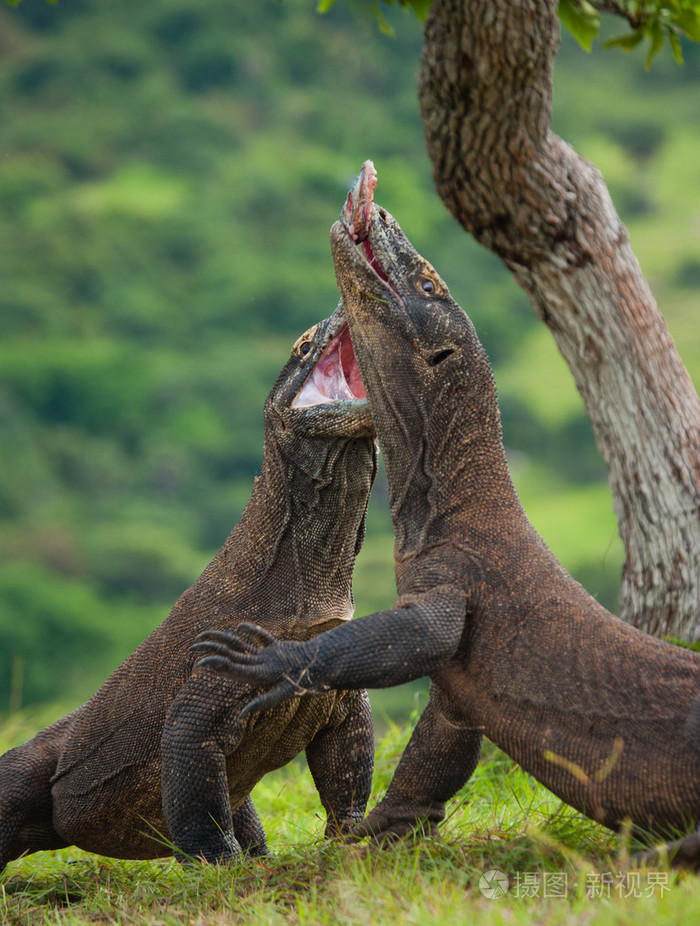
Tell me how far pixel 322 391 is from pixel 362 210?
0.78 m

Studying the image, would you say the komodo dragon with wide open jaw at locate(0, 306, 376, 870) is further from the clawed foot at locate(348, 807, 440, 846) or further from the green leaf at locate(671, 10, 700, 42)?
the green leaf at locate(671, 10, 700, 42)

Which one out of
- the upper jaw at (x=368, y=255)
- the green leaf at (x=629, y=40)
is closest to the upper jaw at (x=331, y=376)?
the upper jaw at (x=368, y=255)

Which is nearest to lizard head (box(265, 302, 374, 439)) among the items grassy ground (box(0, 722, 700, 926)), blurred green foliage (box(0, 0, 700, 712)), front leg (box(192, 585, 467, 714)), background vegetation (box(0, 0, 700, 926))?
front leg (box(192, 585, 467, 714))

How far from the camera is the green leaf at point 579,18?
6012 mm

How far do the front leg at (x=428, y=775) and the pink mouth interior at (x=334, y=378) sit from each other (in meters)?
1.29

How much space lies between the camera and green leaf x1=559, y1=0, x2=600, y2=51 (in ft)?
19.7

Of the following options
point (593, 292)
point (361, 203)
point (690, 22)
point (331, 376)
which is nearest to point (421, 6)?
point (690, 22)

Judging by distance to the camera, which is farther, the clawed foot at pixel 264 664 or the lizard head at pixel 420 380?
the lizard head at pixel 420 380

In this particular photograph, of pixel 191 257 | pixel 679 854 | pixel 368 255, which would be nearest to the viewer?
pixel 679 854

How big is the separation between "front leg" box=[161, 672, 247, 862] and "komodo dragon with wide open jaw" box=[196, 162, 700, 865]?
33cm

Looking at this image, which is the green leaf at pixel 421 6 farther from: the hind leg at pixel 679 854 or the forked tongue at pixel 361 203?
the hind leg at pixel 679 854

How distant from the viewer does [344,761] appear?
4918 millimetres

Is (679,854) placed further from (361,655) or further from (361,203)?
(361,203)

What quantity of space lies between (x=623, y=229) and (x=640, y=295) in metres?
0.37
